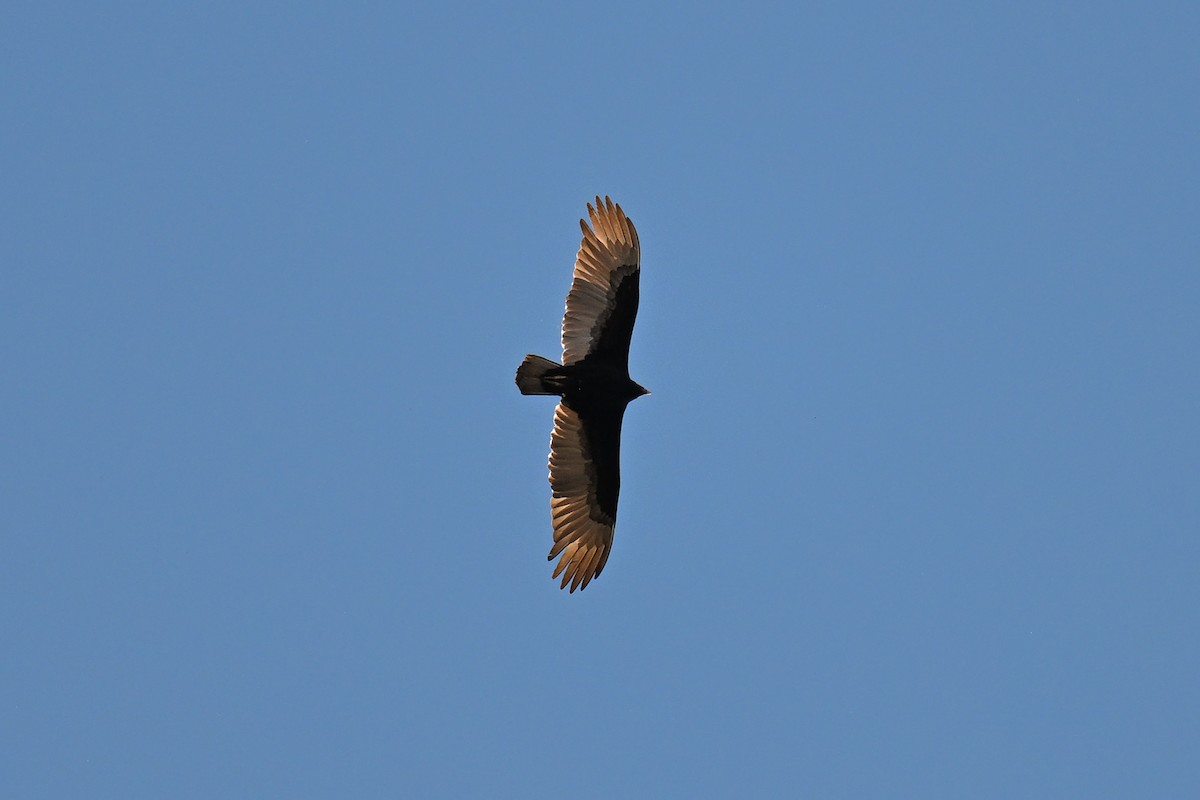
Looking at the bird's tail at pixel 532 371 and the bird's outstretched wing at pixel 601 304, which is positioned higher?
the bird's outstretched wing at pixel 601 304

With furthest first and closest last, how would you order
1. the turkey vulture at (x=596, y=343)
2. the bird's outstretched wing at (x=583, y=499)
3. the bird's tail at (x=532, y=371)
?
1. the bird's outstretched wing at (x=583, y=499)
2. the turkey vulture at (x=596, y=343)
3. the bird's tail at (x=532, y=371)

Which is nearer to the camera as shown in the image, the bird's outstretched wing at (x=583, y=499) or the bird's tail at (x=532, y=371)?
the bird's tail at (x=532, y=371)

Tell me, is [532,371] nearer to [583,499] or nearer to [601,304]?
[601,304]

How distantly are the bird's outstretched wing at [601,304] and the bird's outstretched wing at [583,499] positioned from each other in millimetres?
1179

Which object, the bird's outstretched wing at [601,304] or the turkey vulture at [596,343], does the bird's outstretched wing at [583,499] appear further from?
the bird's outstretched wing at [601,304]

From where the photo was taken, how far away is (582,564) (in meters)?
19.3

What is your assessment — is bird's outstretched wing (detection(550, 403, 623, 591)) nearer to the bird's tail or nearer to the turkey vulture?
the turkey vulture

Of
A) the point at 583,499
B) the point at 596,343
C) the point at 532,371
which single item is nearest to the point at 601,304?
the point at 596,343

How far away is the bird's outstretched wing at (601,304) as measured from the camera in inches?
726

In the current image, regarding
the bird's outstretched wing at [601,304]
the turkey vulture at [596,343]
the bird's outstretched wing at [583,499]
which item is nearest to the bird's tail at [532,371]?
the turkey vulture at [596,343]

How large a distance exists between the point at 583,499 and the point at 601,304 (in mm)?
2408

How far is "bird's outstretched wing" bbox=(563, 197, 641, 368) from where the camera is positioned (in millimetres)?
18438

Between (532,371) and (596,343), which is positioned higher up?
(596,343)

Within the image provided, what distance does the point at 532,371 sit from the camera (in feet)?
59.6
